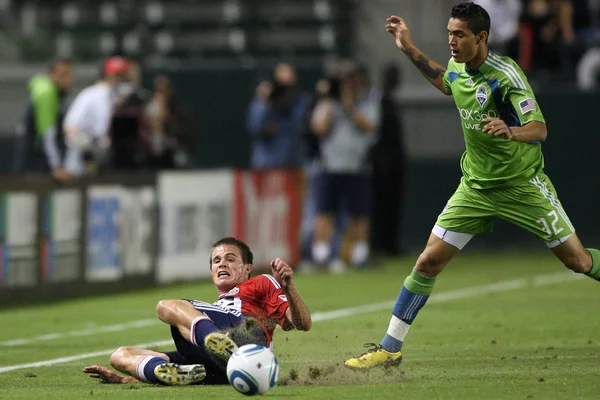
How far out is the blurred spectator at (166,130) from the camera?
17625 mm

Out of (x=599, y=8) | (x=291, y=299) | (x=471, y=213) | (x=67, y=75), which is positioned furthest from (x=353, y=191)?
(x=291, y=299)

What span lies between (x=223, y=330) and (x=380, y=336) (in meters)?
3.19

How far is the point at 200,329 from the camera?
7277 millimetres

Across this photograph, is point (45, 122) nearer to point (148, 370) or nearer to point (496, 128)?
point (148, 370)

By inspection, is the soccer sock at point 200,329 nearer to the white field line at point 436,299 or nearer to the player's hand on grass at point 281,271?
the player's hand on grass at point 281,271

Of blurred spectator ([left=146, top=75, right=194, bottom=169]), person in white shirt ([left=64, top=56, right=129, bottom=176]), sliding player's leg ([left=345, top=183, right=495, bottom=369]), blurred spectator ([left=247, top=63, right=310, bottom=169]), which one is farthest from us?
blurred spectator ([left=247, top=63, right=310, bottom=169])

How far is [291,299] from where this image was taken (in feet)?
24.2

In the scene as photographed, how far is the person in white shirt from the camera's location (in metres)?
15.8

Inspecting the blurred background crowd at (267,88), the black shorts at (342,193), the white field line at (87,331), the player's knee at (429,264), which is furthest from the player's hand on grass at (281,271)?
the black shorts at (342,193)

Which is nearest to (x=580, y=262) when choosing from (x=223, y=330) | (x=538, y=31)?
(x=223, y=330)

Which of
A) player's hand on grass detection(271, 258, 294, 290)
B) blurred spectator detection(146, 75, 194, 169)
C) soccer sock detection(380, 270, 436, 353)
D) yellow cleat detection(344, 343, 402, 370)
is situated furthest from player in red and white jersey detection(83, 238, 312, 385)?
blurred spectator detection(146, 75, 194, 169)

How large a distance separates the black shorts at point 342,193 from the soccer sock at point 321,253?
0.44m

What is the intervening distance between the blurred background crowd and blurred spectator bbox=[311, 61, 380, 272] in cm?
2

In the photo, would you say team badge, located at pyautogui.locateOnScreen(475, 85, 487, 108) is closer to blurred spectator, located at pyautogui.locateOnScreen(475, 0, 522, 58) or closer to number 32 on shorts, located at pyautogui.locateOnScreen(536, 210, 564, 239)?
number 32 on shorts, located at pyautogui.locateOnScreen(536, 210, 564, 239)
